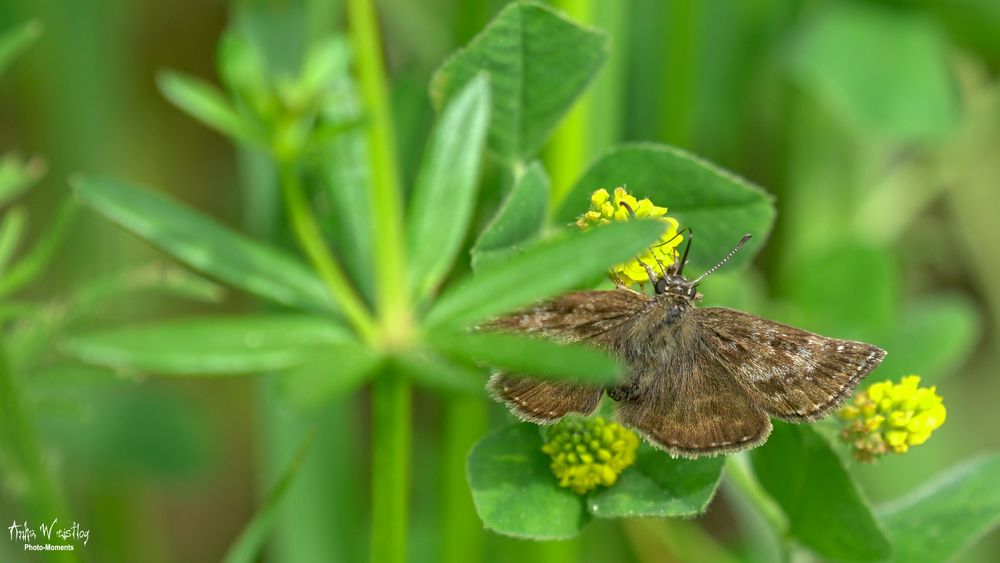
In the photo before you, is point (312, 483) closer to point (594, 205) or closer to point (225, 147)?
point (594, 205)

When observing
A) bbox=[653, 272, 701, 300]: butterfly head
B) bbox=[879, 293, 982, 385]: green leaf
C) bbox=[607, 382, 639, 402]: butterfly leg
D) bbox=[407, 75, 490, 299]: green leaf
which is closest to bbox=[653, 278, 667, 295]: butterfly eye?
bbox=[653, 272, 701, 300]: butterfly head

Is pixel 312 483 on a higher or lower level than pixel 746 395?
higher

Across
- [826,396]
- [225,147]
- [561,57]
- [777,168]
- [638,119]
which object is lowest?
[826,396]

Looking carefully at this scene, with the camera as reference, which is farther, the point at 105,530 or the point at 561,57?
the point at 105,530

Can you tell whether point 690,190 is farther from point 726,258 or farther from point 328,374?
point 328,374

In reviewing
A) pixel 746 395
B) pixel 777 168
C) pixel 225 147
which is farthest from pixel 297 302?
pixel 225 147

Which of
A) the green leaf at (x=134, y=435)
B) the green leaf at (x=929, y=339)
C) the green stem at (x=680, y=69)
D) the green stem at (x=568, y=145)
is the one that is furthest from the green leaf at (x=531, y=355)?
the green leaf at (x=134, y=435)
